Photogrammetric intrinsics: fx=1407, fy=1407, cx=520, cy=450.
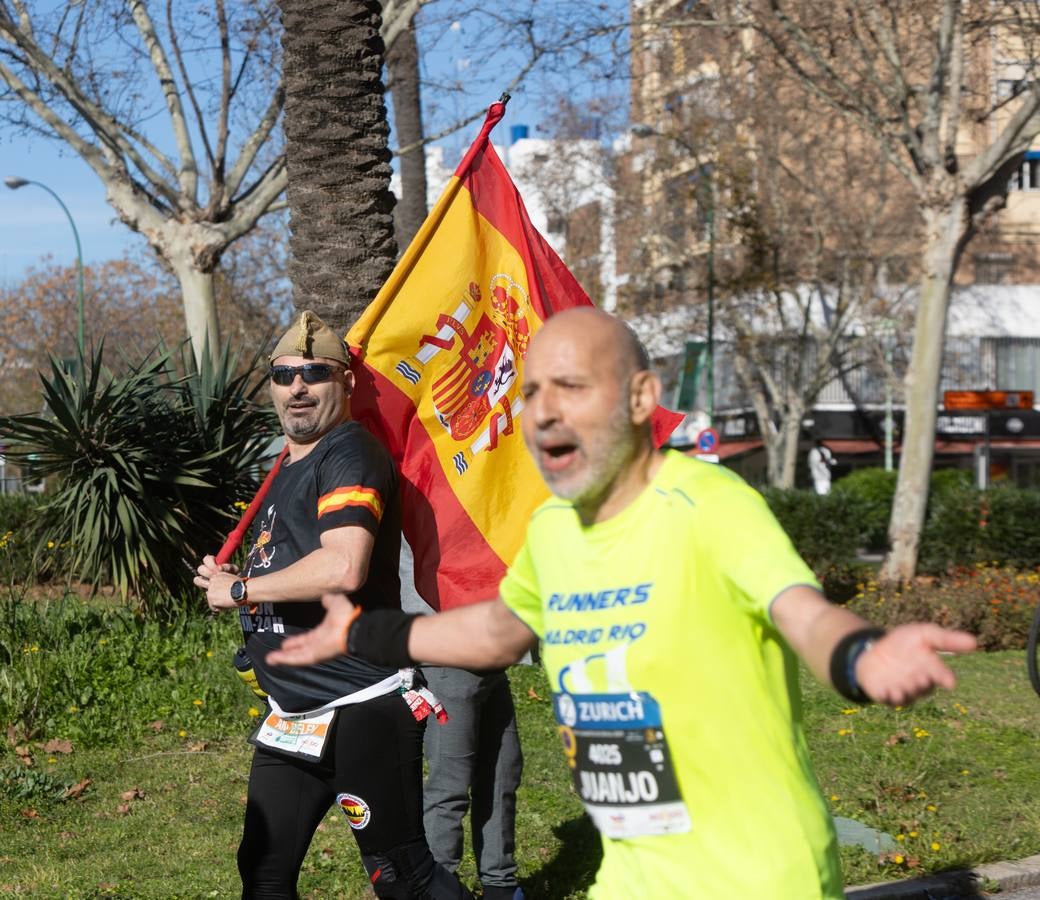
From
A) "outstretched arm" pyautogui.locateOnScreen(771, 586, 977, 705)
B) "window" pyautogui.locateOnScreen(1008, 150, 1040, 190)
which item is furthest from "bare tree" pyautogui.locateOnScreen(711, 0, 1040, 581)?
"window" pyautogui.locateOnScreen(1008, 150, 1040, 190)

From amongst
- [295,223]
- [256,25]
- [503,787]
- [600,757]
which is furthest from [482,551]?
[256,25]

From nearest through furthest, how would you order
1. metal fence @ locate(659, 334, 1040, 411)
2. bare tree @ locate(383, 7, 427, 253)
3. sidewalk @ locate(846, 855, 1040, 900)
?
sidewalk @ locate(846, 855, 1040, 900) → bare tree @ locate(383, 7, 427, 253) → metal fence @ locate(659, 334, 1040, 411)

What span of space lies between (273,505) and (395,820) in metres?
1.01

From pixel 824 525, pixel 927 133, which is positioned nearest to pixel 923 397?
pixel 824 525

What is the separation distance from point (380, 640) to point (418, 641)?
0.08 metres

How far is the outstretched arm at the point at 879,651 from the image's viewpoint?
6.93 feet

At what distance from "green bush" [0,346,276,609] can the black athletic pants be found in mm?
5249

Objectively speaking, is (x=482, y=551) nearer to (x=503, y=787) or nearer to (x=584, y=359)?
(x=503, y=787)

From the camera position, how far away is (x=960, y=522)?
58.2 feet

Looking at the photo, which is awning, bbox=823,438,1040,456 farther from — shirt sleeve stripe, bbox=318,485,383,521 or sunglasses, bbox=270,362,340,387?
shirt sleeve stripe, bbox=318,485,383,521

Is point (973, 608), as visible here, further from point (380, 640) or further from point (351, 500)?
point (380, 640)

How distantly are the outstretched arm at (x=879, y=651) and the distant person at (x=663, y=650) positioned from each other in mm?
94

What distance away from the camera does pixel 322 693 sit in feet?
13.5

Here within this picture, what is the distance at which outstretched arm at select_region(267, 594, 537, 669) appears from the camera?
3000 mm
